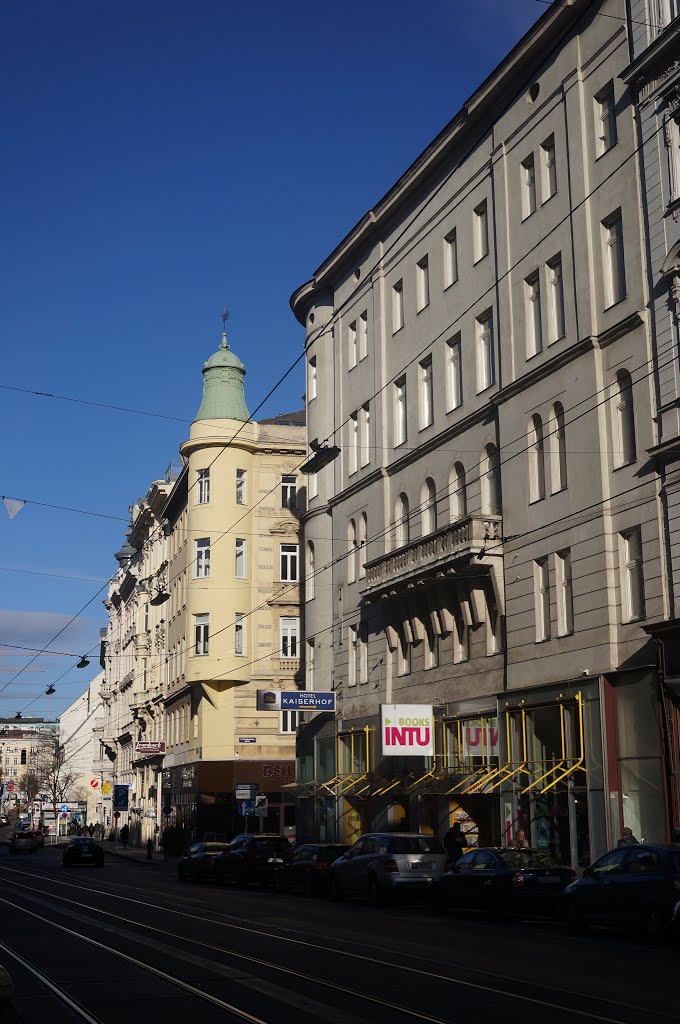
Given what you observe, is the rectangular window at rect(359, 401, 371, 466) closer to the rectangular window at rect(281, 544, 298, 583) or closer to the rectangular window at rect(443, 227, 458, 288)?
the rectangular window at rect(443, 227, 458, 288)

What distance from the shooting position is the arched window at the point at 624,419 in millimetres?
27797

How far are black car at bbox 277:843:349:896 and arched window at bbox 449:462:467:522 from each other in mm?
10161

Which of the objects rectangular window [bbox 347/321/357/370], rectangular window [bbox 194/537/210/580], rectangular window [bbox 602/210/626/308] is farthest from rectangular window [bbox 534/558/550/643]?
rectangular window [bbox 194/537/210/580]

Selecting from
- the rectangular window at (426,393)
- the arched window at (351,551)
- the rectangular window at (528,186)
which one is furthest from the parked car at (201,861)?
the rectangular window at (528,186)

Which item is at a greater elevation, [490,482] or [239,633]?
[490,482]

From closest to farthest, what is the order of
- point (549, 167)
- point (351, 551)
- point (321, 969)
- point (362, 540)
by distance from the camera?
1. point (321, 969)
2. point (549, 167)
3. point (362, 540)
4. point (351, 551)

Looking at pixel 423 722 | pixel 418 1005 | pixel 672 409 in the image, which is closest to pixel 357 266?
pixel 423 722

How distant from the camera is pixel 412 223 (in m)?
40.2

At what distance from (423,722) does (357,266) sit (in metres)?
18.0

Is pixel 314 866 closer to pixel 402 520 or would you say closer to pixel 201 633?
pixel 402 520

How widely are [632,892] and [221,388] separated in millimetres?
46271

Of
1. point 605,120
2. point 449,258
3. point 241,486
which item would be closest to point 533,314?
point 605,120

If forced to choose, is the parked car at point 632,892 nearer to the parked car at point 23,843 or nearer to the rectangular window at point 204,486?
the rectangular window at point 204,486

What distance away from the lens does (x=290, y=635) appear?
61531 mm
